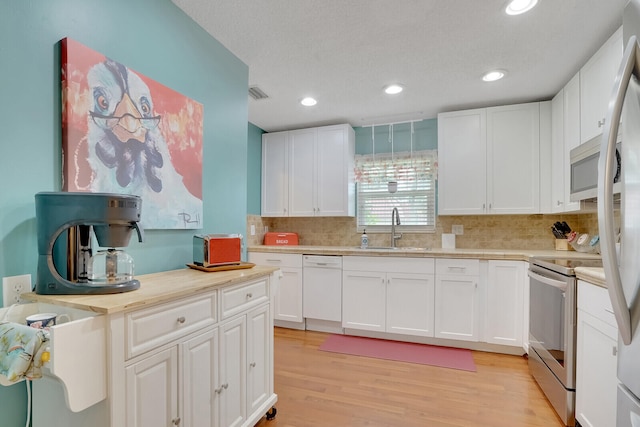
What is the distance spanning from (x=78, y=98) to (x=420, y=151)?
329cm

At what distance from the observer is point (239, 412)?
5.34ft

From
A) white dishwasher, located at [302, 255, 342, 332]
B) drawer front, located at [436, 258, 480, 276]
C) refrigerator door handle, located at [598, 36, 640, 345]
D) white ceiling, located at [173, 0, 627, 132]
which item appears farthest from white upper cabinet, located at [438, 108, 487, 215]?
refrigerator door handle, located at [598, 36, 640, 345]

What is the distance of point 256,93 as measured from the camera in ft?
9.94

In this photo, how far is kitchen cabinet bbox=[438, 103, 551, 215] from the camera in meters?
3.09

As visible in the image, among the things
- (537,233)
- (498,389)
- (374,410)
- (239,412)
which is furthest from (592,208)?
(239,412)

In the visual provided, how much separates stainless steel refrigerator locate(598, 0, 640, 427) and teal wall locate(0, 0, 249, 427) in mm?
1859

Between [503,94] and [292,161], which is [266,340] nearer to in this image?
[292,161]

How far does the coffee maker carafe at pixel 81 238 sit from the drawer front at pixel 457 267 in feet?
8.43

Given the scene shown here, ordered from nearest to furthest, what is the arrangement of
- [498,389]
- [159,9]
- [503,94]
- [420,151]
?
1. [159,9]
2. [498,389]
3. [503,94]
4. [420,151]

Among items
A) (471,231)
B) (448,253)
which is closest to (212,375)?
(448,253)

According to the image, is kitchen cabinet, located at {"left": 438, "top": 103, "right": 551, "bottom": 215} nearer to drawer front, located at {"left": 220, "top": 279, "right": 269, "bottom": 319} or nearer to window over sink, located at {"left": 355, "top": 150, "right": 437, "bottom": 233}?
window over sink, located at {"left": 355, "top": 150, "right": 437, "bottom": 233}

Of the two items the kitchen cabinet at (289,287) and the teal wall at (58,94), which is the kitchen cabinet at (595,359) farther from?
the kitchen cabinet at (289,287)

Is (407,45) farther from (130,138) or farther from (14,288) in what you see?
(14,288)

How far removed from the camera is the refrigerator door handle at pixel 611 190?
764 mm
